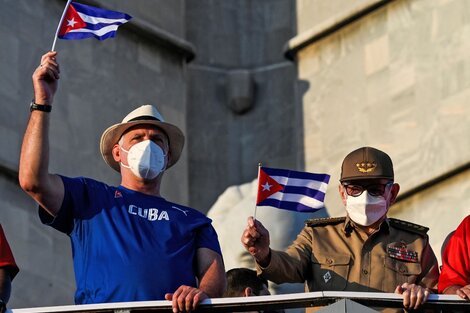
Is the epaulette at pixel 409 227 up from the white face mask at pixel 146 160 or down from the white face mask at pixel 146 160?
down

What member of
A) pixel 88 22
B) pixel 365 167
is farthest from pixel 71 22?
pixel 365 167

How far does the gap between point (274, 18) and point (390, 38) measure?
1.96 metres

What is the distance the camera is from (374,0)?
17.5 meters

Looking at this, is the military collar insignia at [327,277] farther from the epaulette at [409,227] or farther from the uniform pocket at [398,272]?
the epaulette at [409,227]

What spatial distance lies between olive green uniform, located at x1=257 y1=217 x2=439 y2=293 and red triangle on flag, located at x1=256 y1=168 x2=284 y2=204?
1.21ft

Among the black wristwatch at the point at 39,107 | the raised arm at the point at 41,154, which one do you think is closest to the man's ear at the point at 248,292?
the raised arm at the point at 41,154

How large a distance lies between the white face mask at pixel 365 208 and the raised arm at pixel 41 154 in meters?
1.43

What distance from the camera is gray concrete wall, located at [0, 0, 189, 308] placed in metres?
15.9

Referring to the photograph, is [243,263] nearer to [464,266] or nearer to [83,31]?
[83,31]

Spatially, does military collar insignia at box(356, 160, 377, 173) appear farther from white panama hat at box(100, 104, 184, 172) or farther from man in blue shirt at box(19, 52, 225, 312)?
white panama hat at box(100, 104, 184, 172)

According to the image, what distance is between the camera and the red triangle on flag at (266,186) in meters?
10.4

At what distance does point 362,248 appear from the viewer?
10.0m

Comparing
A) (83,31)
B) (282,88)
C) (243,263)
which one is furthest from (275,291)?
(282,88)

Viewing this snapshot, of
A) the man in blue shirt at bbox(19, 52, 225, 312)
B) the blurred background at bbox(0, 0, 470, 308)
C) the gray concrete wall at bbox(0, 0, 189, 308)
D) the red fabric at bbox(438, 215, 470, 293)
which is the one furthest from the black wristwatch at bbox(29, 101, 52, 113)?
the gray concrete wall at bbox(0, 0, 189, 308)
